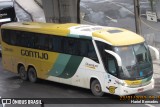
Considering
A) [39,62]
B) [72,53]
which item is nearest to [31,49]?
[39,62]

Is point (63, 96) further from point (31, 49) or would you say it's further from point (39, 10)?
point (39, 10)

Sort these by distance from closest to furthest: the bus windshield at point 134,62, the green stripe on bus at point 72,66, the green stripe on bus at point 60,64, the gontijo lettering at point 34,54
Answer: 1. the bus windshield at point 134,62
2. the green stripe on bus at point 72,66
3. the green stripe on bus at point 60,64
4. the gontijo lettering at point 34,54

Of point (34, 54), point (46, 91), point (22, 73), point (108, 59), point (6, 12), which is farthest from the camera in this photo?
point (6, 12)

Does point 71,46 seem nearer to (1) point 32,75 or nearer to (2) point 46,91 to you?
(2) point 46,91

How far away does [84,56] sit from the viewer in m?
20.8

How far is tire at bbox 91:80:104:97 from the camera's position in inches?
793

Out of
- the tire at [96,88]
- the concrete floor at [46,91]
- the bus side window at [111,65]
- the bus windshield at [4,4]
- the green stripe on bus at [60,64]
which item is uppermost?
the bus windshield at [4,4]

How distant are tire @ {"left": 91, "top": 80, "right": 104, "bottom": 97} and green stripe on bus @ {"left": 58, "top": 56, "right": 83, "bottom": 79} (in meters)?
1.33

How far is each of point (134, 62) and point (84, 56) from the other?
8.50 ft

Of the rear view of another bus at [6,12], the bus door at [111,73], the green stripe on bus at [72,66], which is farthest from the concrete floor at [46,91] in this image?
the rear view of another bus at [6,12]

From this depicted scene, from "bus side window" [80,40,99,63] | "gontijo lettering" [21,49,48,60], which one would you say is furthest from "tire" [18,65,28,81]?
"bus side window" [80,40,99,63]

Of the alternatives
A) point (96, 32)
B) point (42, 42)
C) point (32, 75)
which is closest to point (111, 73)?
point (96, 32)

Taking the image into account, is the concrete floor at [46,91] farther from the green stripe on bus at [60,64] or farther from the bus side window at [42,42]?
the bus side window at [42,42]

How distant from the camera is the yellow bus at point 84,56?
63.1 ft
